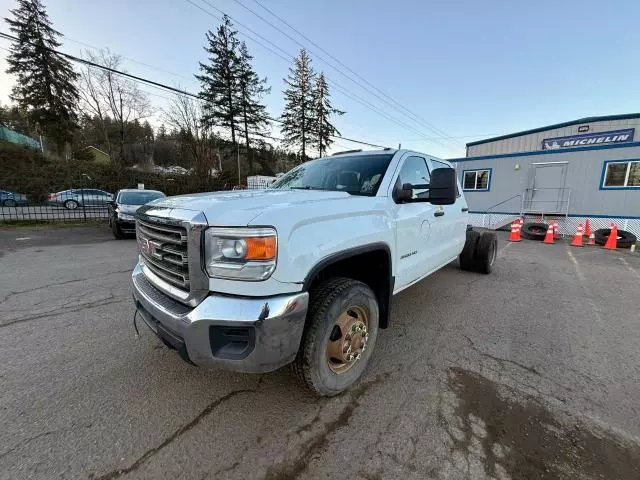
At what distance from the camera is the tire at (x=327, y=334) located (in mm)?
1962

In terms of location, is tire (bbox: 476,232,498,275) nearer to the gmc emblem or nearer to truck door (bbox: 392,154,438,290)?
truck door (bbox: 392,154,438,290)

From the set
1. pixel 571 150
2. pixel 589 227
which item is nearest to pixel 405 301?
pixel 589 227

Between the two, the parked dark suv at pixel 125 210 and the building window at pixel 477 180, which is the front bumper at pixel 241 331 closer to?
the parked dark suv at pixel 125 210

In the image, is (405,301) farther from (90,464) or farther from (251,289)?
(90,464)

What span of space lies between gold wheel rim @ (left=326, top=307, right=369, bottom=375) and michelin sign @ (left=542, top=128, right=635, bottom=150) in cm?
1985

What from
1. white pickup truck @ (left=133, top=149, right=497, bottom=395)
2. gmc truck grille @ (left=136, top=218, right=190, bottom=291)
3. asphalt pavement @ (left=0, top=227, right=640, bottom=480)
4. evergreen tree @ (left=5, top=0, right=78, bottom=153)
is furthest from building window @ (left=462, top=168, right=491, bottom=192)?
evergreen tree @ (left=5, top=0, right=78, bottom=153)

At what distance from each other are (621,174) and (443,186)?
13.6m

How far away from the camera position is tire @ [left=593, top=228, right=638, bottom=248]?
9.11m

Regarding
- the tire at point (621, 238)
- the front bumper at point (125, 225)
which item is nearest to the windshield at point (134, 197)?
the front bumper at point (125, 225)

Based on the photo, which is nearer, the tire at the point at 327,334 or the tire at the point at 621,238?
the tire at the point at 327,334

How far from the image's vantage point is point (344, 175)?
315cm

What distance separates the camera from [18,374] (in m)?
2.51

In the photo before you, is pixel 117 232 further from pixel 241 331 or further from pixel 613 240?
pixel 613 240

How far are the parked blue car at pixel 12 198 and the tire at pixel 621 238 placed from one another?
86.1 feet
